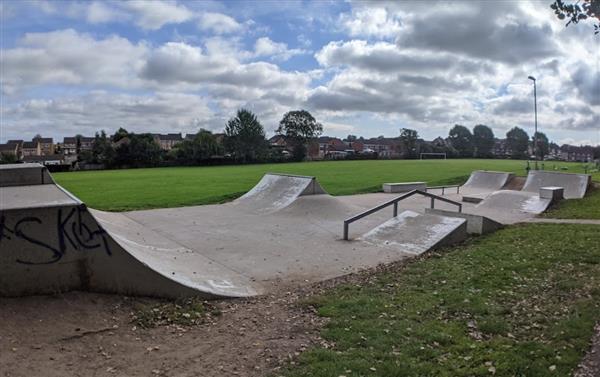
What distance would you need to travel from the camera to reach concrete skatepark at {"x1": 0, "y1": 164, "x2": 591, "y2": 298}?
5.42m

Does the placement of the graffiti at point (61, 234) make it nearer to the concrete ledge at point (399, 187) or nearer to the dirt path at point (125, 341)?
the dirt path at point (125, 341)

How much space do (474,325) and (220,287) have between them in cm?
365

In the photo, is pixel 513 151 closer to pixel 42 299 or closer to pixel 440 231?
pixel 440 231

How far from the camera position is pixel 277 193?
1691 centimetres

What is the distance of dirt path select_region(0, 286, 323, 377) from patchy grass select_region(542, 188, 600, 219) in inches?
473

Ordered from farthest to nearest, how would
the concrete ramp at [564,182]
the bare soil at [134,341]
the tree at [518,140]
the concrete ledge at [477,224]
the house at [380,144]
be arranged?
the house at [380,144], the tree at [518,140], the concrete ramp at [564,182], the concrete ledge at [477,224], the bare soil at [134,341]

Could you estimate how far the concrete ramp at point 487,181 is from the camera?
81.9 ft

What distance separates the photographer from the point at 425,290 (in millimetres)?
6934

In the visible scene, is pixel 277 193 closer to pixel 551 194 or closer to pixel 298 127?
pixel 551 194

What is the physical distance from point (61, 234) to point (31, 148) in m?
145

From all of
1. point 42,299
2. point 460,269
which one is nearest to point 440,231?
point 460,269

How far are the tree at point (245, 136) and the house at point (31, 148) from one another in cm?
7411

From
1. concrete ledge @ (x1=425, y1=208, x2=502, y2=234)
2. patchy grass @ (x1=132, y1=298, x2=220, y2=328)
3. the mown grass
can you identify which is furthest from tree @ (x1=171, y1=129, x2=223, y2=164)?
patchy grass @ (x1=132, y1=298, x2=220, y2=328)

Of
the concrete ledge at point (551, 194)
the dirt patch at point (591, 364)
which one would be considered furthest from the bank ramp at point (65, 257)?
the concrete ledge at point (551, 194)
